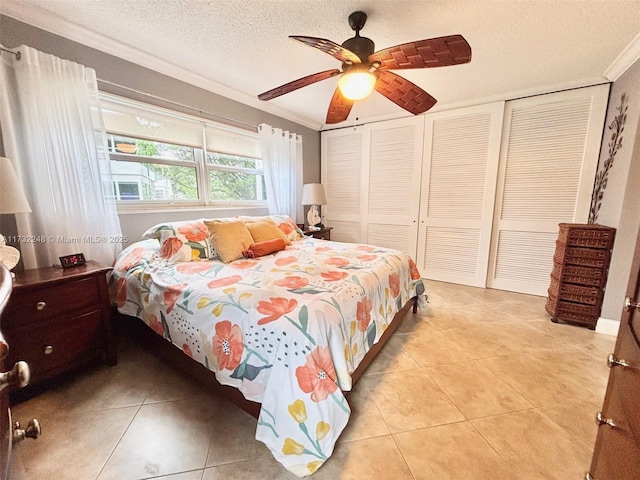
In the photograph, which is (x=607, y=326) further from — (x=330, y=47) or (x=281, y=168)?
(x=281, y=168)

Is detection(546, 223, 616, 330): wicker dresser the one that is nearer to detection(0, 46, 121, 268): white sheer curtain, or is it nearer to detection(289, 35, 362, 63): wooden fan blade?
detection(289, 35, 362, 63): wooden fan blade

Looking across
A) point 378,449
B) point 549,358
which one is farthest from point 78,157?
point 549,358

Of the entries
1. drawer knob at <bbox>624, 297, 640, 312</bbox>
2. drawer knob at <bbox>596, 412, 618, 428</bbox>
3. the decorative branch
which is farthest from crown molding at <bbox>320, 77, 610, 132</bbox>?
drawer knob at <bbox>596, 412, 618, 428</bbox>

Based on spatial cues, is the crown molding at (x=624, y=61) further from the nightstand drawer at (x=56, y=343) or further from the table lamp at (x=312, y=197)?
the nightstand drawer at (x=56, y=343)

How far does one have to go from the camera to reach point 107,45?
2.03 metres

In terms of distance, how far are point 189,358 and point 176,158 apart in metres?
1.94

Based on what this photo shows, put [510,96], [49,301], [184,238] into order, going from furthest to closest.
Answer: [510,96]
[184,238]
[49,301]

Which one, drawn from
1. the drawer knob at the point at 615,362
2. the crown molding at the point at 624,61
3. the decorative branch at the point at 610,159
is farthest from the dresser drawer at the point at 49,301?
the decorative branch at the point at 610,159

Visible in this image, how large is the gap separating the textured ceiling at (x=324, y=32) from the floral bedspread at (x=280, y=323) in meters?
1.60

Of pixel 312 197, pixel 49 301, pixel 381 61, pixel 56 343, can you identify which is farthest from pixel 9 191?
pixel 312 197

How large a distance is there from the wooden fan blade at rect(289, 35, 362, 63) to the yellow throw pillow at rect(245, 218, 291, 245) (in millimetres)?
1472

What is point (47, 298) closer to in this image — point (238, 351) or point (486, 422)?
point (238, 351)

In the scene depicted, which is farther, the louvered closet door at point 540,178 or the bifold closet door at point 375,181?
the bifold closet door at point 375,181

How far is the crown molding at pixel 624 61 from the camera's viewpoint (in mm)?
2023
